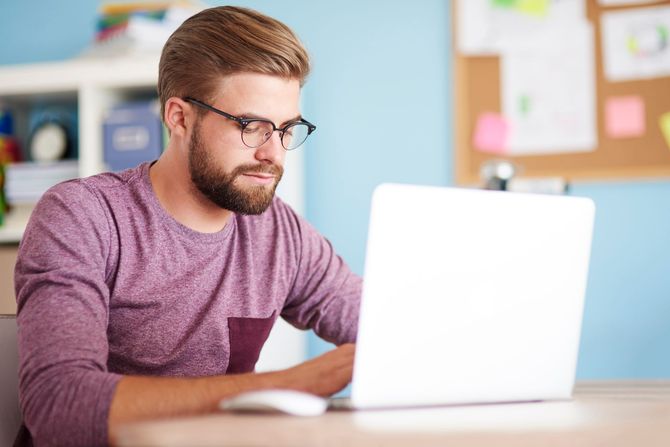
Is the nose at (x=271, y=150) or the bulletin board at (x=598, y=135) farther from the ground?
the bulletin board at (x=598, y=135)

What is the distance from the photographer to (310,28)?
110 inches

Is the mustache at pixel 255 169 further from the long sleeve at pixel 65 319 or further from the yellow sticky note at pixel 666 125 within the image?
the yellow sticky note at pixel 666 125

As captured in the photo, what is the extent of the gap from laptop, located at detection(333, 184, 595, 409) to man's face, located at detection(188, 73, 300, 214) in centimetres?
51

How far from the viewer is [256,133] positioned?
1374 millimetres

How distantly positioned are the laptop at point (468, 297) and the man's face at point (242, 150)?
1.66ft

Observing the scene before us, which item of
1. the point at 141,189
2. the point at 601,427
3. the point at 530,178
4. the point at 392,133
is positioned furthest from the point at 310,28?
the point at 601,427

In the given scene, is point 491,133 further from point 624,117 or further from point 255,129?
point 255,129

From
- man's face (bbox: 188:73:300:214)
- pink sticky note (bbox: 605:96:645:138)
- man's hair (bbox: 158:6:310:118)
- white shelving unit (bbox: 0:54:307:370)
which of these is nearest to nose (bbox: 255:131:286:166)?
man's face (bbox: 188:73:300:214)

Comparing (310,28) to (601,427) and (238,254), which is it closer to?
(238,254)

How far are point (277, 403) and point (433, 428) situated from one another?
14 centimetres

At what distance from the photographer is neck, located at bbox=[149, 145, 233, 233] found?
54.5 inches

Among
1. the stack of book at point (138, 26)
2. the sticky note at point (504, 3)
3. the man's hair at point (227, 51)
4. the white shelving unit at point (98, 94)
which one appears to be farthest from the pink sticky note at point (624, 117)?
the man's hair at point (227, 51)

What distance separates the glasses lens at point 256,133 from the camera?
4.48 feet

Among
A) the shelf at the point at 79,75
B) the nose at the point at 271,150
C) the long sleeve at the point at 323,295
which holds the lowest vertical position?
the long sleeve at the point at 323,295
